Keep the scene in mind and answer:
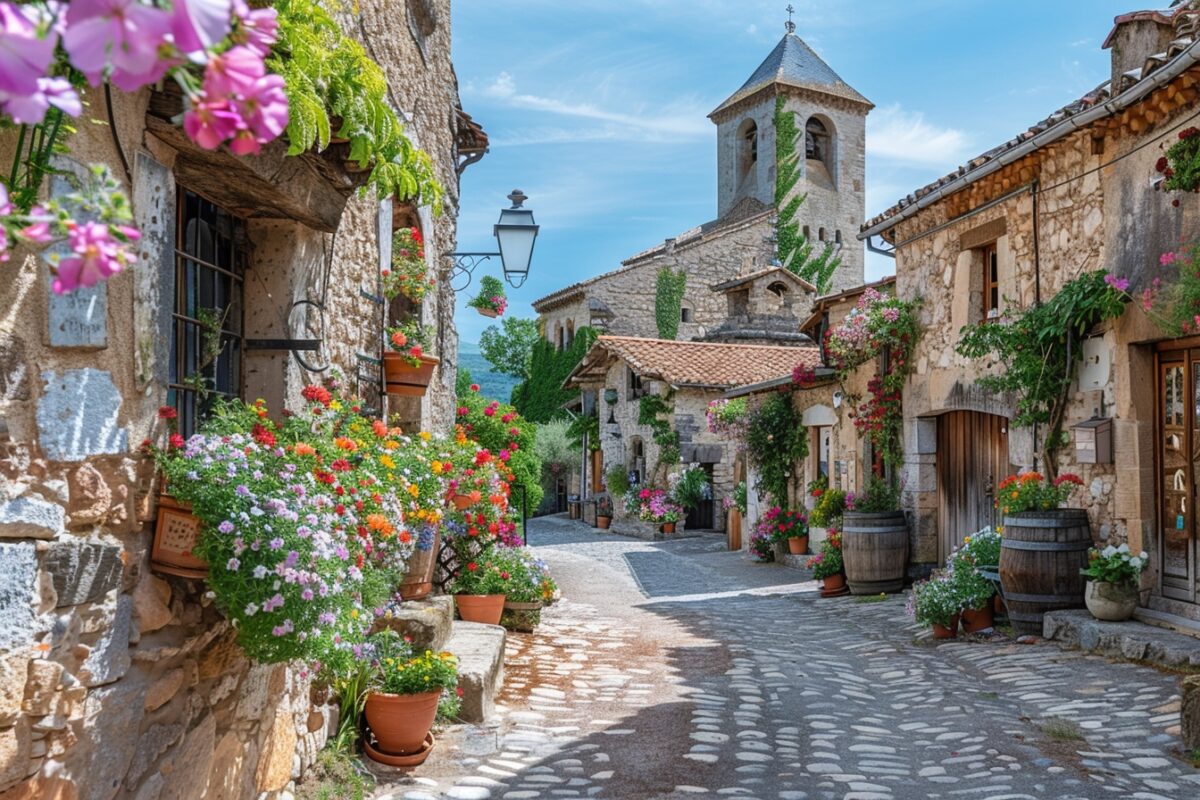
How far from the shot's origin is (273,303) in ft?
12.9

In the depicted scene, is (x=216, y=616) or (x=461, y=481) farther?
(x=461, y=481)

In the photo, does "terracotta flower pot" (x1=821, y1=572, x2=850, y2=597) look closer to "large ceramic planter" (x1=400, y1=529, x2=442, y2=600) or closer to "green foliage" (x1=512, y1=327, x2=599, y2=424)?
"large ceramic planter" (x1=400, y1=529, x2=442, y2=600)

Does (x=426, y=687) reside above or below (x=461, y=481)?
below

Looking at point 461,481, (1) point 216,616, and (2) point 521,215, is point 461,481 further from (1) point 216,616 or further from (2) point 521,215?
(1) point 216,616

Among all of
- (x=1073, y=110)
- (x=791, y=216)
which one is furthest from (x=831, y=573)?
(x=791, y=216)

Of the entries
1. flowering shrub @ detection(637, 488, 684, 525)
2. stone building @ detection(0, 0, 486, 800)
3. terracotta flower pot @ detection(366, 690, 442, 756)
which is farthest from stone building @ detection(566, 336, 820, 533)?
stone building @ detection(0, 0, 486, 800)

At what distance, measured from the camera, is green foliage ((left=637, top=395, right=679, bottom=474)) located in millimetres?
20531

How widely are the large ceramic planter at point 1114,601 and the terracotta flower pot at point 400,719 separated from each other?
483cm

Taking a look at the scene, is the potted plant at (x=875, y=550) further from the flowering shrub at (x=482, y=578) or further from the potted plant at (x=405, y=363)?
the potted plant at (x=405, y=363)

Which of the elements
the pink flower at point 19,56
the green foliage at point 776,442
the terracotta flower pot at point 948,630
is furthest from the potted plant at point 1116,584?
the pink flower at point 19,56

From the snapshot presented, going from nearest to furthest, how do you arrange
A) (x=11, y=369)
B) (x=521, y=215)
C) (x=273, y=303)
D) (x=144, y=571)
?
(x=11, y=369) → (x=144, y=571) → (x=273, y=303) → (x=521, y=215)

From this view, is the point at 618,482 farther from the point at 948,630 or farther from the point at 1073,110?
the point at 1073,110

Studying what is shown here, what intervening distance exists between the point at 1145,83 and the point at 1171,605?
3.51 metres

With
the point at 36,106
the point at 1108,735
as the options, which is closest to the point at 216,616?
the point at 36,106
